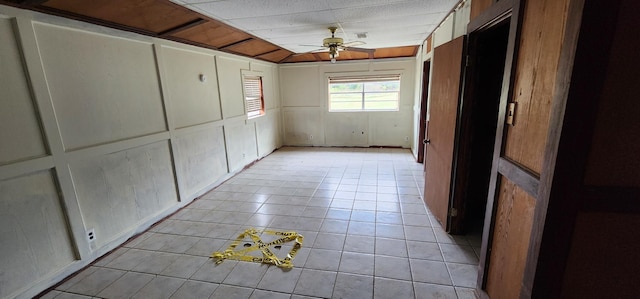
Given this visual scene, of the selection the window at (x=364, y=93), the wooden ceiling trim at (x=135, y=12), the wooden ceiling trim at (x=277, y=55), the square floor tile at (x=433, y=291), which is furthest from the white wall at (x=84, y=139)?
the window at (x=364, y=93)

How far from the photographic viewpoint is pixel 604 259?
113 cm

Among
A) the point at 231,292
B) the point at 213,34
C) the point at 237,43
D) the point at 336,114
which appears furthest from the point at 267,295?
the point at 336,114

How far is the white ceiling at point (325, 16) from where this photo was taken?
8.63 feet

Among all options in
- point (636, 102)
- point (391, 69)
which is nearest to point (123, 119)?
point (636, 102)

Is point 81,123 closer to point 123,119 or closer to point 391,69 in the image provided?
point 123,119

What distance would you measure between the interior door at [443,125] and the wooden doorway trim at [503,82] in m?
0.54

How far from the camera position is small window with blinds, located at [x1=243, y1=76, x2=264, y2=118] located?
17.9 ft

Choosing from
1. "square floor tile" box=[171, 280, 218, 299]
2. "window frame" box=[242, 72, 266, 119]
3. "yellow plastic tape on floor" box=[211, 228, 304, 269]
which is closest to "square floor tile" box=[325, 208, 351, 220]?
"yellow plastic tape on floor" box=[211, 228, 304, 269]

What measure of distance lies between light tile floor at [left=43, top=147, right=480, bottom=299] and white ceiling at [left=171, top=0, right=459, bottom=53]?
2.38 m

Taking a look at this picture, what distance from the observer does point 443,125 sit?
109 inches

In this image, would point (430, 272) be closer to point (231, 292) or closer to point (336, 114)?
point (231, 292)

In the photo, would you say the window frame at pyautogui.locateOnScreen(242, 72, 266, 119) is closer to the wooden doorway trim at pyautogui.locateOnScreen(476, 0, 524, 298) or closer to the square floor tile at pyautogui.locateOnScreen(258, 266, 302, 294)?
the square floor tile at pyautogui.locateOnScreen(258, 266, 302, 294)

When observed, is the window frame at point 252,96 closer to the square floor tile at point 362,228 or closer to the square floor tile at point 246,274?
the square floor tile at point 362,228

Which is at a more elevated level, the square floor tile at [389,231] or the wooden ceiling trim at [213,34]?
the wooden ceiling trim at [213,34]
